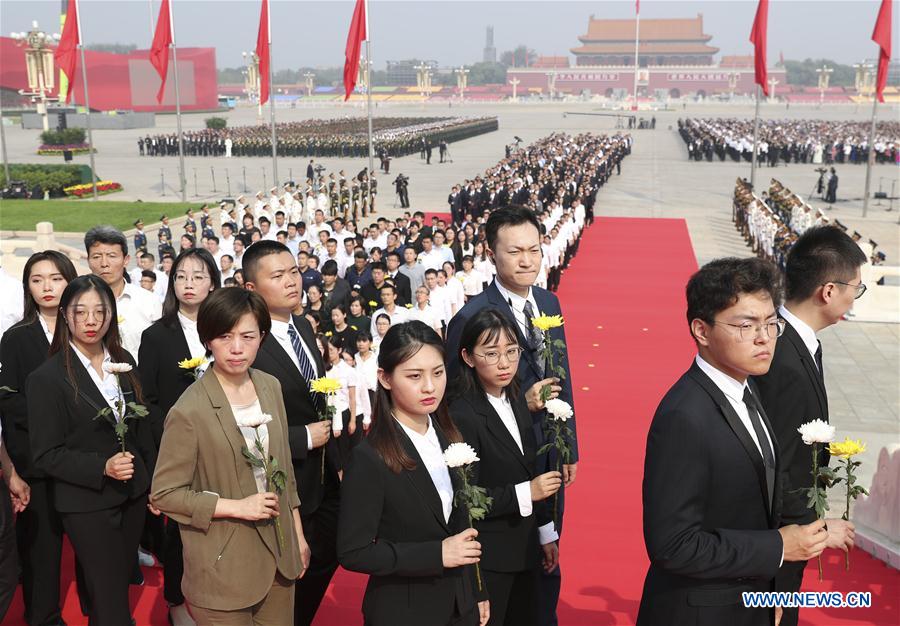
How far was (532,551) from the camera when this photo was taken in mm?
3334

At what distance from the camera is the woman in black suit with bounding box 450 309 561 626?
3.20 m

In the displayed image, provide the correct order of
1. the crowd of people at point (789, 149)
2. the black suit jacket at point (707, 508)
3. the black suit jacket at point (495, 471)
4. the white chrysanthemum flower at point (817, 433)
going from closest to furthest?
the black suit jacket at point (707, 508) < the white chrysanthemum flower at point (817, 433) < the black suit jacket at point (495, 471) < the crowd of people at point (789, 149)

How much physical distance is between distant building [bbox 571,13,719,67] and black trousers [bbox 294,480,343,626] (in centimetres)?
14067

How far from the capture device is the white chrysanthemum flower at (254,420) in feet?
9.05

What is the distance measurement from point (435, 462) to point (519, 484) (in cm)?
45

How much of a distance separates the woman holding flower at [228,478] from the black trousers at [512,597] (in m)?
0.80

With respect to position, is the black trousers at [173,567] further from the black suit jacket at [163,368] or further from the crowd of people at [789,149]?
the crowd of people at [789,149]

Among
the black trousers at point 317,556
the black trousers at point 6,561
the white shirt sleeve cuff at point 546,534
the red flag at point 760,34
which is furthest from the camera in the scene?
the red flag at point 760,34

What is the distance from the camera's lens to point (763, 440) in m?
2.45

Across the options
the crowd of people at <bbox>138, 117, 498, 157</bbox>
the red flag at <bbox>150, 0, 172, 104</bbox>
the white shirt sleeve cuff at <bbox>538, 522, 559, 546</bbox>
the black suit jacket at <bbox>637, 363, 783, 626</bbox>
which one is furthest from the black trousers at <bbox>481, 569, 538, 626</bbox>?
the crowd of people at <bbox>138, 117, 498, 157</bbox>

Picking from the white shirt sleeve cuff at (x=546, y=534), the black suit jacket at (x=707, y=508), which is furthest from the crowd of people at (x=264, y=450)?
the black suit jacket at (x=707, y=508)

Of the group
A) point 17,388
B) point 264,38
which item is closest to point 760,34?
point 264,38

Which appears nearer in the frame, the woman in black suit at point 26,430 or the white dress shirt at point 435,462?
the white dress shirt at point 435,462

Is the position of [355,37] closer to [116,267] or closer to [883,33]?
[883,33]
